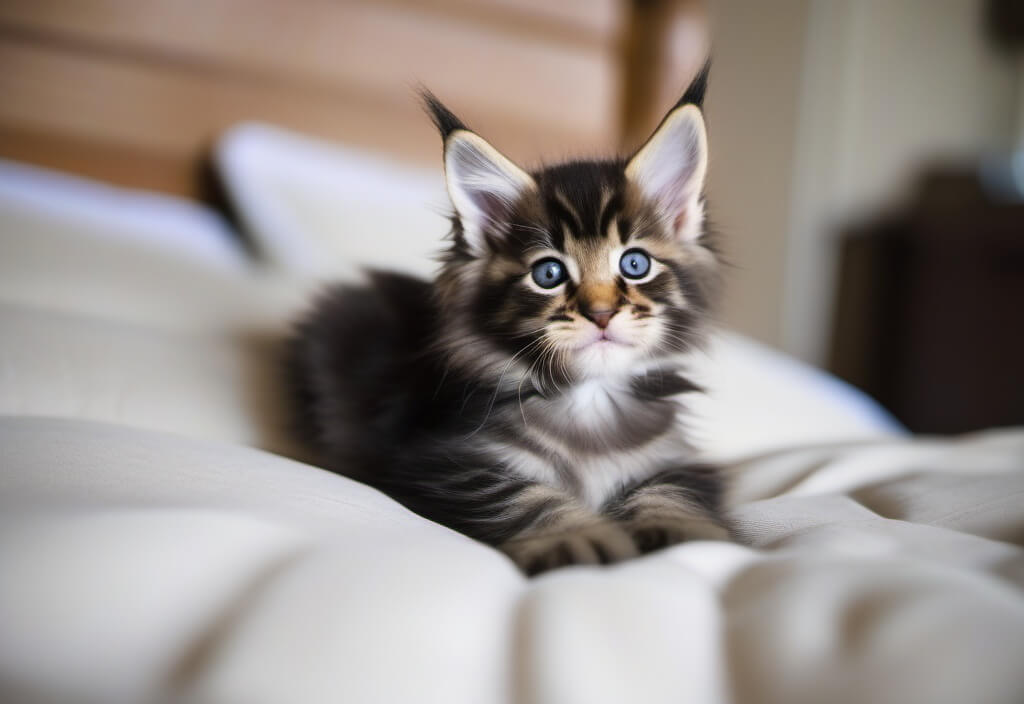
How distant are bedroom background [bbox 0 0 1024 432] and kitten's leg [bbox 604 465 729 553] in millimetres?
383

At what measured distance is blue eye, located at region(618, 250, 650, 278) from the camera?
3.38 feet

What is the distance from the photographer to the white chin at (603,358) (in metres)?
0.97

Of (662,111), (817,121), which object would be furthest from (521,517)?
(817,121)

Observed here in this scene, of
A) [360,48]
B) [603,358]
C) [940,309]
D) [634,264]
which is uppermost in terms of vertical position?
[360,48]

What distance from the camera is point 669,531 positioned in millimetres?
826

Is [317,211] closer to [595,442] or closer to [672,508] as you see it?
[595,442]

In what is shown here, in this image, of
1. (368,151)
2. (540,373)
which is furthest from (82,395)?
(368,151)

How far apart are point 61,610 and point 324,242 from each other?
1.43 meters

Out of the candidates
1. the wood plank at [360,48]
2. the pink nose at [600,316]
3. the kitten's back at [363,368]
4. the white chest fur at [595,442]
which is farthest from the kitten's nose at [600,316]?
the wood plank at [360,48]

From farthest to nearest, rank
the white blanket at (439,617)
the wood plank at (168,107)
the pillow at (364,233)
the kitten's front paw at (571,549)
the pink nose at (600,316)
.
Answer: the wood plank at (168,107)
the pillow at (364,233)
the pink nose at (600,316)
the kitten's front paw at (571,549)
the white blanket at (439,617)

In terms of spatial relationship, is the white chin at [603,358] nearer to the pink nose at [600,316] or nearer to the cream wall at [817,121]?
the pink nose at [600,316]

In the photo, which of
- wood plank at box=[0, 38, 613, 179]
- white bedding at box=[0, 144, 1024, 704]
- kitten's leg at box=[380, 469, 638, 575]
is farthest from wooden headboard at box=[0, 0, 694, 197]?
kitten's leg at box=[380, 469, 638, 575]

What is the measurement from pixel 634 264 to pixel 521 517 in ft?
1.23

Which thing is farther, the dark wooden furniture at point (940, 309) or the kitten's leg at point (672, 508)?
the dark wooden furniture at point (940, 309)
